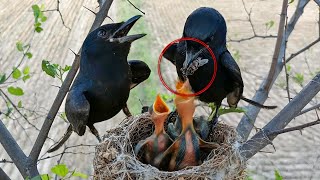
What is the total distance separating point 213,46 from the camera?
125 cm

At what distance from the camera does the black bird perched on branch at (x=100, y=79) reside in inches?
48.0

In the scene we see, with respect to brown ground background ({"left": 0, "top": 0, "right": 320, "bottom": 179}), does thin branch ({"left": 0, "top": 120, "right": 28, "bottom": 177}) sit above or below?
above

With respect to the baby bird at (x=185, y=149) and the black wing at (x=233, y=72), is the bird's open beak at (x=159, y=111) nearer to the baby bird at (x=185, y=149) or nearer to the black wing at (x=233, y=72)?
the baby bird at (x=185, y=149)

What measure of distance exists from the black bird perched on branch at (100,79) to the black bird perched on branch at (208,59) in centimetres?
16

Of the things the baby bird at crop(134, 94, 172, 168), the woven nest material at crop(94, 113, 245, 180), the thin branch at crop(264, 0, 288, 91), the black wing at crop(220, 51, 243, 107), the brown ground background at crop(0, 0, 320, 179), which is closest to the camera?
the woven nest material at crop(94, 113, 245, 180)

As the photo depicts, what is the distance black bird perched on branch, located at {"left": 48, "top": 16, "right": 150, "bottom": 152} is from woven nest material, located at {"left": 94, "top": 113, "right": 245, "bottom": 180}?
0.08 metres

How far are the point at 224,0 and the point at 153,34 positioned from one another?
4.55ft

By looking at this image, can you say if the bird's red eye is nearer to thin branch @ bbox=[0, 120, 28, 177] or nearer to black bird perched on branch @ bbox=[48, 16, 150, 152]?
black bird perched on branch @ bbox=[48, 16, 150, 152]

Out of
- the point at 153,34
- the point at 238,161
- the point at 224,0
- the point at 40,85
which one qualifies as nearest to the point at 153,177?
the point at 238,161

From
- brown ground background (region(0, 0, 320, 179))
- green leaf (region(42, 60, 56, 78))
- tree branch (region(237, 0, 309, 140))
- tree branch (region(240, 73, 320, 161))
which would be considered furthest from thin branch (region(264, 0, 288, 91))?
brown ground background (region(0, 0, 320, 179))

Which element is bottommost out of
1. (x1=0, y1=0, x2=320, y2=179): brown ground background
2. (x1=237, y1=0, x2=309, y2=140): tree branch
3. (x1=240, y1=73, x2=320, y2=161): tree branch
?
(x1=0, y1=0, x2=320, y2=179): brown ground background

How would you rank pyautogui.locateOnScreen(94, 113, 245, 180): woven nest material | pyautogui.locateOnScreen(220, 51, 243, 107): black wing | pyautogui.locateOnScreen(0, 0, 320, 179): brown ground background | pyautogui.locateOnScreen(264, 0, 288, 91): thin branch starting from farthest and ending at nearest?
pyautogui.locateOnScreen(0, 0, 320, 179): brown ground background < pyautogui.locateOnScreen(264, 0, 288, 91): thin branch < pyautogui.locateOnScreen(220, 51, 243, 107): black wing < pyautogui.locateOnScreen(94, 113, 245, 180): woven nest material

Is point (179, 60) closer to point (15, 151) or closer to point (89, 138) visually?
point (15, 151)

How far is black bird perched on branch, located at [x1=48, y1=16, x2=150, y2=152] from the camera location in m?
1.22
